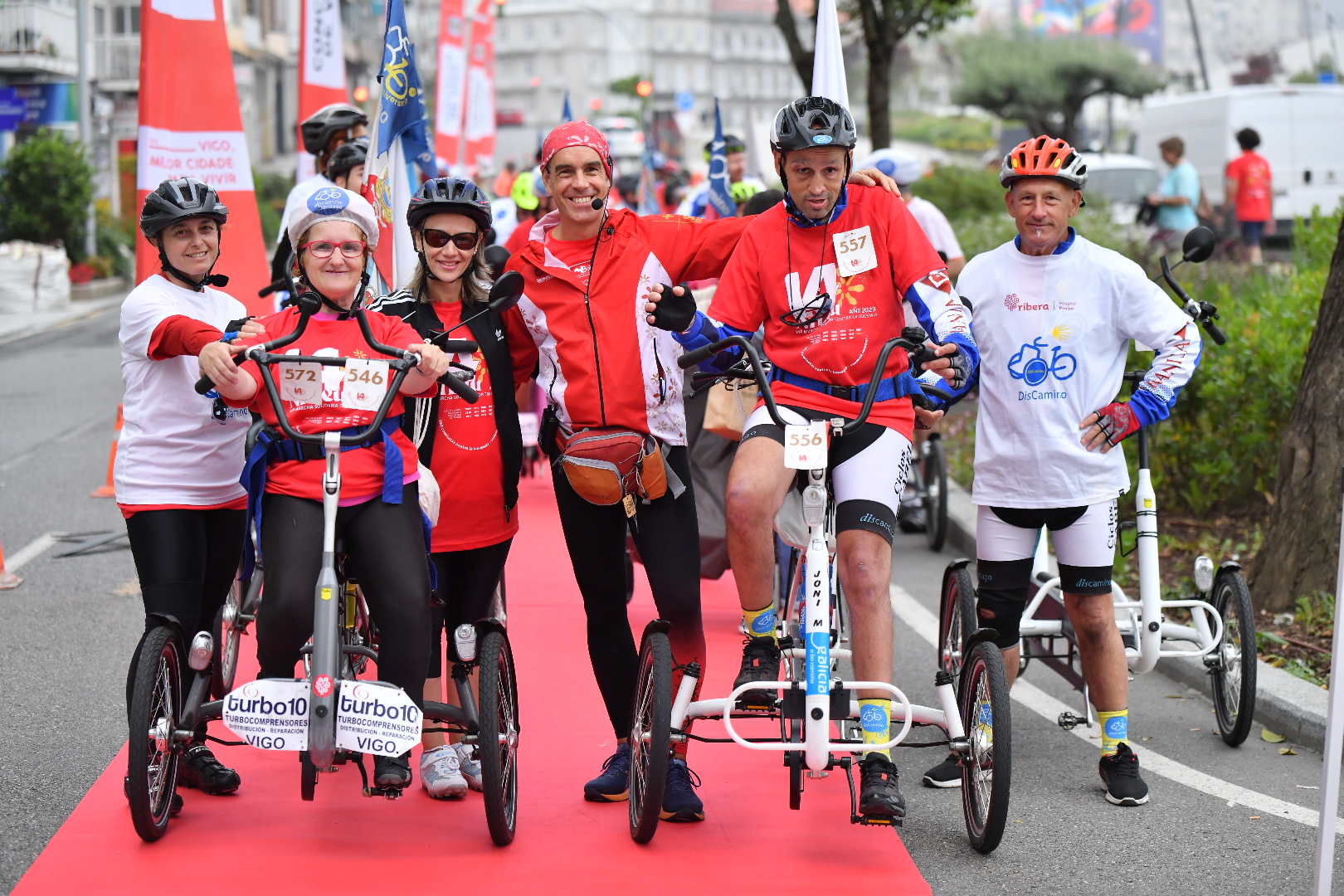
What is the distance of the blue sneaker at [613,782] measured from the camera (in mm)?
5000

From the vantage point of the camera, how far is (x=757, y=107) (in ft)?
538

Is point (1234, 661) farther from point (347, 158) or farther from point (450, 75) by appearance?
point (450, 75)

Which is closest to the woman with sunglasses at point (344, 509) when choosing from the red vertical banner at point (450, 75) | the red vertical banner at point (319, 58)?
the red vertical banner at point (319, 58)

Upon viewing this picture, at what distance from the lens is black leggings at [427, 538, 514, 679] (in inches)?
194

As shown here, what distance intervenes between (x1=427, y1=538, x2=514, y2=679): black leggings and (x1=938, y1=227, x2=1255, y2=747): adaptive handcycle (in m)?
1.69

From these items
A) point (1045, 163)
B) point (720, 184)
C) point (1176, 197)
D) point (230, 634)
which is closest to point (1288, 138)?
point (1176, 197)

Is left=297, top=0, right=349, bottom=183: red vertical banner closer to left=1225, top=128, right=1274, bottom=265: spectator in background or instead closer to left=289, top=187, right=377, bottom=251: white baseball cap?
left=289, top=187, right=377, bottom=251: white baseball cap

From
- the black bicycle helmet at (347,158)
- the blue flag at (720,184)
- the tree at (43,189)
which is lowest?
the black bicycle helmet at (347,158)

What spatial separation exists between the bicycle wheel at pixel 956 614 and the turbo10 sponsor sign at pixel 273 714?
231cm

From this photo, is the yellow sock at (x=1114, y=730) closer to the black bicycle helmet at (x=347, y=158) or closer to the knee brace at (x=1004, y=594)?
the knee brace at (x=1004, y=594)

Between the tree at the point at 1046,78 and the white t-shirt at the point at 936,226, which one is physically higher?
the tree at the point at 1046,78

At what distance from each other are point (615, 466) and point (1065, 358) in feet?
5.38

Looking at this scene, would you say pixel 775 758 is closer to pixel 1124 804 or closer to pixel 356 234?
pixel 1124 804

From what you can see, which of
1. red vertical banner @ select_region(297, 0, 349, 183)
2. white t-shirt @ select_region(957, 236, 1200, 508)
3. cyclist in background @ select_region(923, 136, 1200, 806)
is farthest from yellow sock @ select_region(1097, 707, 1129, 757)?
red vertical banner @ select_region(297, 0, 349, 183)
